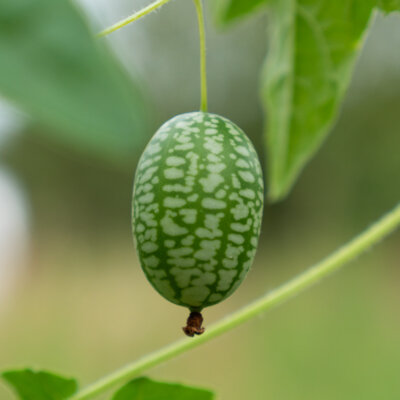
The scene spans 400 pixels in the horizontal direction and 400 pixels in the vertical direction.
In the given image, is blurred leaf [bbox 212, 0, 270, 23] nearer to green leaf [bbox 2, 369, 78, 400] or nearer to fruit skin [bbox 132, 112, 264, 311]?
fruit skin [bbox 132, 112, 264, 311]

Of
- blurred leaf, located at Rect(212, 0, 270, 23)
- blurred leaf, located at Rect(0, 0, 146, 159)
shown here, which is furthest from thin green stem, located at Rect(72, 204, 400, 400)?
blurred leaf, located at Rect(0, 0, 146, 159)

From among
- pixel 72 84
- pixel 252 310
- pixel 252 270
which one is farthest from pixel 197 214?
pixel 252 270

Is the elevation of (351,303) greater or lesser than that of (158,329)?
lesser

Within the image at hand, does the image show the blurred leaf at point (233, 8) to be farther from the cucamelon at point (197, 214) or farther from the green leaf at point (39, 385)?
the green leaf at point (39, 385)

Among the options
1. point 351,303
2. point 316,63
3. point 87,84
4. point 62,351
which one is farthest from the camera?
point 351,303

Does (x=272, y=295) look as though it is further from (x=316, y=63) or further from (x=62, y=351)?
(x=62, y=351)

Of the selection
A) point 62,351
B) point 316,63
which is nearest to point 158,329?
point 62,351

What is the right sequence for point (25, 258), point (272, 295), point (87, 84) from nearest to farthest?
point (87, 84) → point (272, 295) → point (25, 258)
